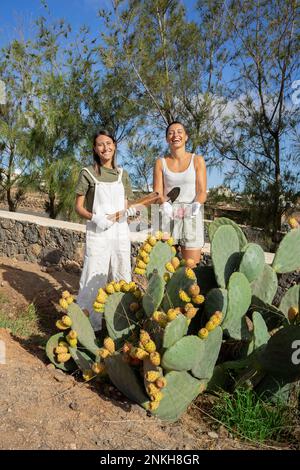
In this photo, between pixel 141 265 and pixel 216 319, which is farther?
pixel 141 265

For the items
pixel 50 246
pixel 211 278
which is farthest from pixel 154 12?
pixel 211 278

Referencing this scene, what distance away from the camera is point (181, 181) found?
3342mm

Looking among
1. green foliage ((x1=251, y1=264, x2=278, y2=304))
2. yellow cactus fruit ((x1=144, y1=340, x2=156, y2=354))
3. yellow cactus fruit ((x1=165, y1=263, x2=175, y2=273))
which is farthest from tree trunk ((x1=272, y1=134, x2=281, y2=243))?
yellow cactus fruit ((x1=144, y1=340, x2=156, y2=354))

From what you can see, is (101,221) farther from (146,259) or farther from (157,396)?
(157,396)

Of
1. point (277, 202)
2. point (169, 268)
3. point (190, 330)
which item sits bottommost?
point (190, 330)

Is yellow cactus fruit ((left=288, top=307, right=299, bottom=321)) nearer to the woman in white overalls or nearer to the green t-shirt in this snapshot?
the woman in white overalls

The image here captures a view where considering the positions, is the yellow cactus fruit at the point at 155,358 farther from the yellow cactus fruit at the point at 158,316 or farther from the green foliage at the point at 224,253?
the green foliage at the point at 224,253

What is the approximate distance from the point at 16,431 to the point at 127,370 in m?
0.58

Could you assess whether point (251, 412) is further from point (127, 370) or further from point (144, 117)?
point (144, 117)

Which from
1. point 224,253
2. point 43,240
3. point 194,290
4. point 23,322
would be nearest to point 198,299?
point 194,290

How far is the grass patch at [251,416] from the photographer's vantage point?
2.20 metres

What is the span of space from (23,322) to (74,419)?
68.7 inches
